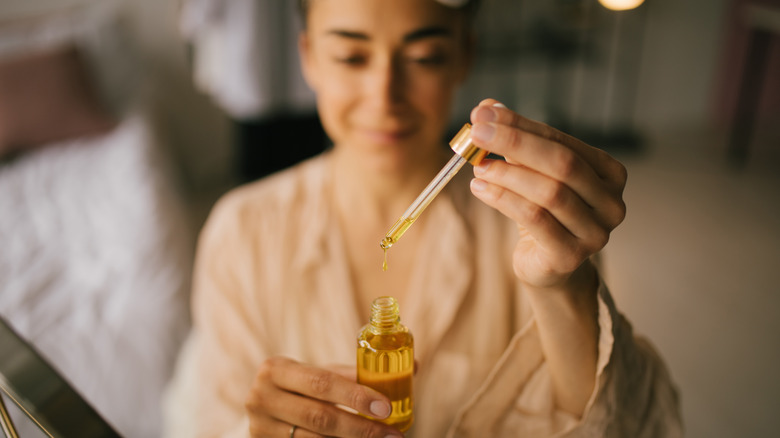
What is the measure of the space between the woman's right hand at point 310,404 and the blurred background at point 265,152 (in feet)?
0.86

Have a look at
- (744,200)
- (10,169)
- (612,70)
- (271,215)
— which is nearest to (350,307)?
(271,215)

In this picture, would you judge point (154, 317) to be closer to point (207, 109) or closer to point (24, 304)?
point (24, 304)

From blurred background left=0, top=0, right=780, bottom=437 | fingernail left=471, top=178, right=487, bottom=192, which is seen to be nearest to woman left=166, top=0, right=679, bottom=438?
fingernail left=471, top=178, right=487, bottom=192

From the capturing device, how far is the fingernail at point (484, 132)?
1.37ft

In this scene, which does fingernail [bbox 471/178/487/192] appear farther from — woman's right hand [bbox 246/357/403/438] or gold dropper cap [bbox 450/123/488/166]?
woman's right hand [bbox 246/357/403/438]

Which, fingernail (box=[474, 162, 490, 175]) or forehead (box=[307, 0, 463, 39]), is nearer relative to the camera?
fingernail (box=[474, 162, 490, 175])

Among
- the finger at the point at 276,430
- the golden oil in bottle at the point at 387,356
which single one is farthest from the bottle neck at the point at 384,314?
the finger at the point at 276,430

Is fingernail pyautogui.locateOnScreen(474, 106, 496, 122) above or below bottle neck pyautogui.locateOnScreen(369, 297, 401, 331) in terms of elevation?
above

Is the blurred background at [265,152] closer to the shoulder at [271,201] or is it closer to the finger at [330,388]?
the finger at [330,388]

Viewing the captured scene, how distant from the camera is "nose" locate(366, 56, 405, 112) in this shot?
0.74m

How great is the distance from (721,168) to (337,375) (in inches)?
143

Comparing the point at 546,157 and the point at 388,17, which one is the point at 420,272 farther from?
the point at 546,157

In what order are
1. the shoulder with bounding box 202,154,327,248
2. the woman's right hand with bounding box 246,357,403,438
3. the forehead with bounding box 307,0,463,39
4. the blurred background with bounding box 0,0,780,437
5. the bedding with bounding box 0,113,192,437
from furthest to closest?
the blurred background with bounding box 0,0,780,437
the bedding with bounding box 0,113,192,437
the shoulder with bounding box 202,154,327,248
the forehead with bounding box 307,0,463,39
the woman's right hand with bounding box 246,357,403,438

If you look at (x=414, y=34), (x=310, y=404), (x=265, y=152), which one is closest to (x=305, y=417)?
(x=310, y=404)
